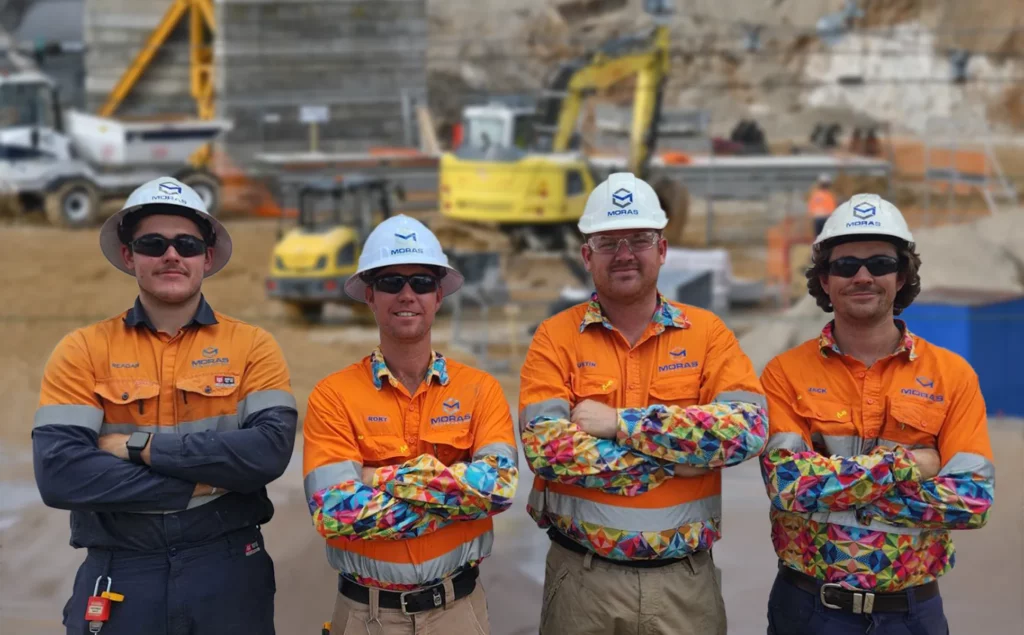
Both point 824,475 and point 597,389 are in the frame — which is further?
point 597,389

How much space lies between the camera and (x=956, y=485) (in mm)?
3023

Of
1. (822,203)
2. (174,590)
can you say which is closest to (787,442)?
(174,590)

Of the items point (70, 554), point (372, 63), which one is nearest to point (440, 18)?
point (372, 63)

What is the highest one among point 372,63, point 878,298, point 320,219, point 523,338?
point 372,63

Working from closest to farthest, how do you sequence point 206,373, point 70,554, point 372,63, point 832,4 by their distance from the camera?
point 206,373, point 70,554, point 372,63, point 832,4

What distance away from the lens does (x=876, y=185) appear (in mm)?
20094

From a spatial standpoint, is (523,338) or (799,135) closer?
(523,338)

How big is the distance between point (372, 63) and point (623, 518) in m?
15.6

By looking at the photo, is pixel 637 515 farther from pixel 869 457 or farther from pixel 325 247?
pixel 325 247

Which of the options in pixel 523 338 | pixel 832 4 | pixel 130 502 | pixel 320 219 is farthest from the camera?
pixel 832 4

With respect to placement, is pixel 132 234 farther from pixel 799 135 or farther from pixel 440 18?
pixel 799 135

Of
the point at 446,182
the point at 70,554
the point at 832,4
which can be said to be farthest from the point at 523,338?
the point at 832,4

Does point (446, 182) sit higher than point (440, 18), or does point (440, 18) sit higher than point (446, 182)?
point (440, 18)

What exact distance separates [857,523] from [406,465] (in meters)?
1.28
